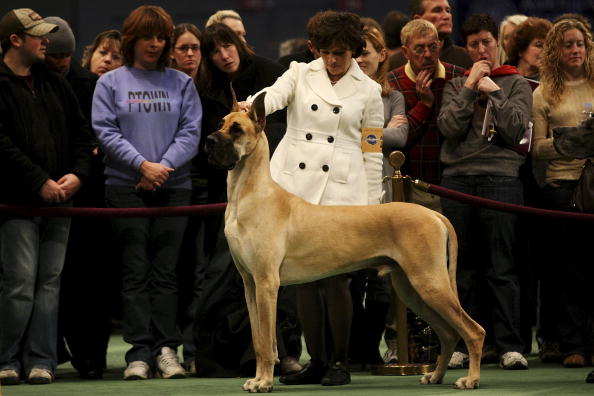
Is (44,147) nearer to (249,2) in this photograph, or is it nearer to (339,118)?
(339,118)

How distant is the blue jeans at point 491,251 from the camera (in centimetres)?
801

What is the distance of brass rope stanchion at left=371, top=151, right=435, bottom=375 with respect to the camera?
7.45m

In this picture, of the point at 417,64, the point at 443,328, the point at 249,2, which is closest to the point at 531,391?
the point at 443,328

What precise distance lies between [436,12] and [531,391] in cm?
391

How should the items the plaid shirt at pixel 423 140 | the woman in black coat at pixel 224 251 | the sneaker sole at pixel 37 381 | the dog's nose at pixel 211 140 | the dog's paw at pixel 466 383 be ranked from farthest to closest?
the plaid shirt at pixel 423 140, the woman in black coat at pixel 224 251, the sneaker sole at pixel 37 381, the dog's paw at pixel 466 383, the dog's nose at pixel 211 140

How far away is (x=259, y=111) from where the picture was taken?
6.57 meters

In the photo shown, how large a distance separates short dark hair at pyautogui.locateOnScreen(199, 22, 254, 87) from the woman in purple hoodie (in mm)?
398

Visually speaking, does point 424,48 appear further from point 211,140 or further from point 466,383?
point 466,383

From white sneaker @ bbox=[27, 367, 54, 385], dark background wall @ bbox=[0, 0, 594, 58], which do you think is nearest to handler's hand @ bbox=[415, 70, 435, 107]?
white sneaker @ bbox=[27, 367, 54, 385]

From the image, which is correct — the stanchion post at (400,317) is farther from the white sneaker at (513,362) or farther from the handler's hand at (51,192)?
the handler's hand at (51,192)


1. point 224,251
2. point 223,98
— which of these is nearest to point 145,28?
point 223,98

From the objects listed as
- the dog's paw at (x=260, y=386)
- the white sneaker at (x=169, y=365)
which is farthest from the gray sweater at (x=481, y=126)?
the dog's paw at (x=260, y=386)

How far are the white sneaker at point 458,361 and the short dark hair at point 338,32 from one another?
2215 mm

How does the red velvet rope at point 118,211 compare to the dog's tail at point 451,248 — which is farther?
the red velvet rope at point 118,211
